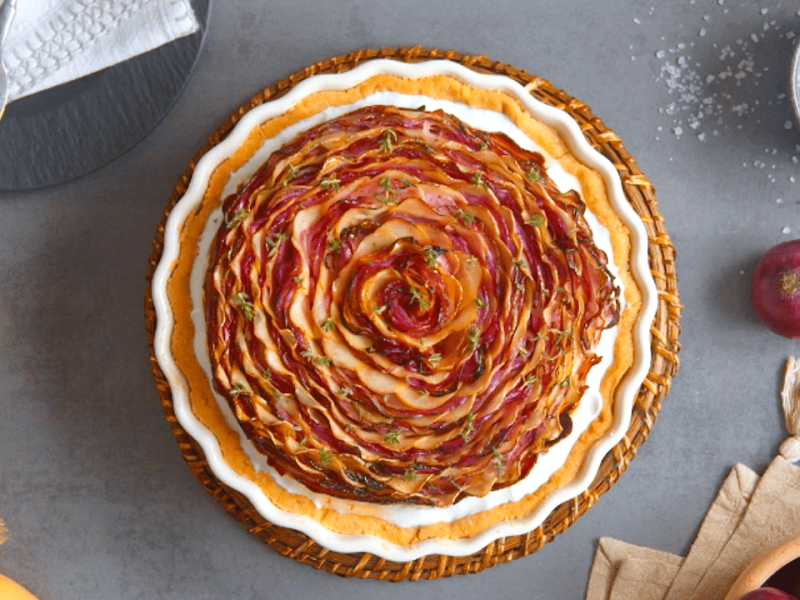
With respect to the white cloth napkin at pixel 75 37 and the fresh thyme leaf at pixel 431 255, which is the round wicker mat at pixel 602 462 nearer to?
the white cloth napkin at pixel 75 37

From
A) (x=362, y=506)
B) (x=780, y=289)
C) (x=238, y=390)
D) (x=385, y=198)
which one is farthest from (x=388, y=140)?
(x=780, y=289)

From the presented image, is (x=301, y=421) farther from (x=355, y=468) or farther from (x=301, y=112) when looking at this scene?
(x=301, y=112)

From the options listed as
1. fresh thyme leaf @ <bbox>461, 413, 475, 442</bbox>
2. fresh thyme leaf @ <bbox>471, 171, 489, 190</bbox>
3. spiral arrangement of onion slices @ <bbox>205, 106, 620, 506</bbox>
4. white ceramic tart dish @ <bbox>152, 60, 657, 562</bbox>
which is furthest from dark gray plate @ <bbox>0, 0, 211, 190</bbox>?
fresh thyme leaf @ <bbox>461, 413, 475, 442</bbox>

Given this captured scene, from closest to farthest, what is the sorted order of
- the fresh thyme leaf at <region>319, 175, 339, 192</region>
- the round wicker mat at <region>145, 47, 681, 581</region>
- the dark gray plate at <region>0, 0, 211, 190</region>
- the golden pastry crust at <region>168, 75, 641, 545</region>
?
the fresh thyme leaf at <region>319, 175, 339, 192</region>
the golden pastry crust at <region>168, 75, 641, 545</region>
the round wicker mat at <region>145, 47, 681, 581</region>
the dark gray plate at <region>0, 0, 211, 190</region>

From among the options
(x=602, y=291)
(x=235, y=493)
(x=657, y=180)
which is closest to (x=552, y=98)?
(x=657, y=180)

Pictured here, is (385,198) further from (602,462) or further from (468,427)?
(602,462)

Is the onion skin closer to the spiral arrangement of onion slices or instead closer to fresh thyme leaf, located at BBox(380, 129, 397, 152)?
the spiral arrangement of onion slices
